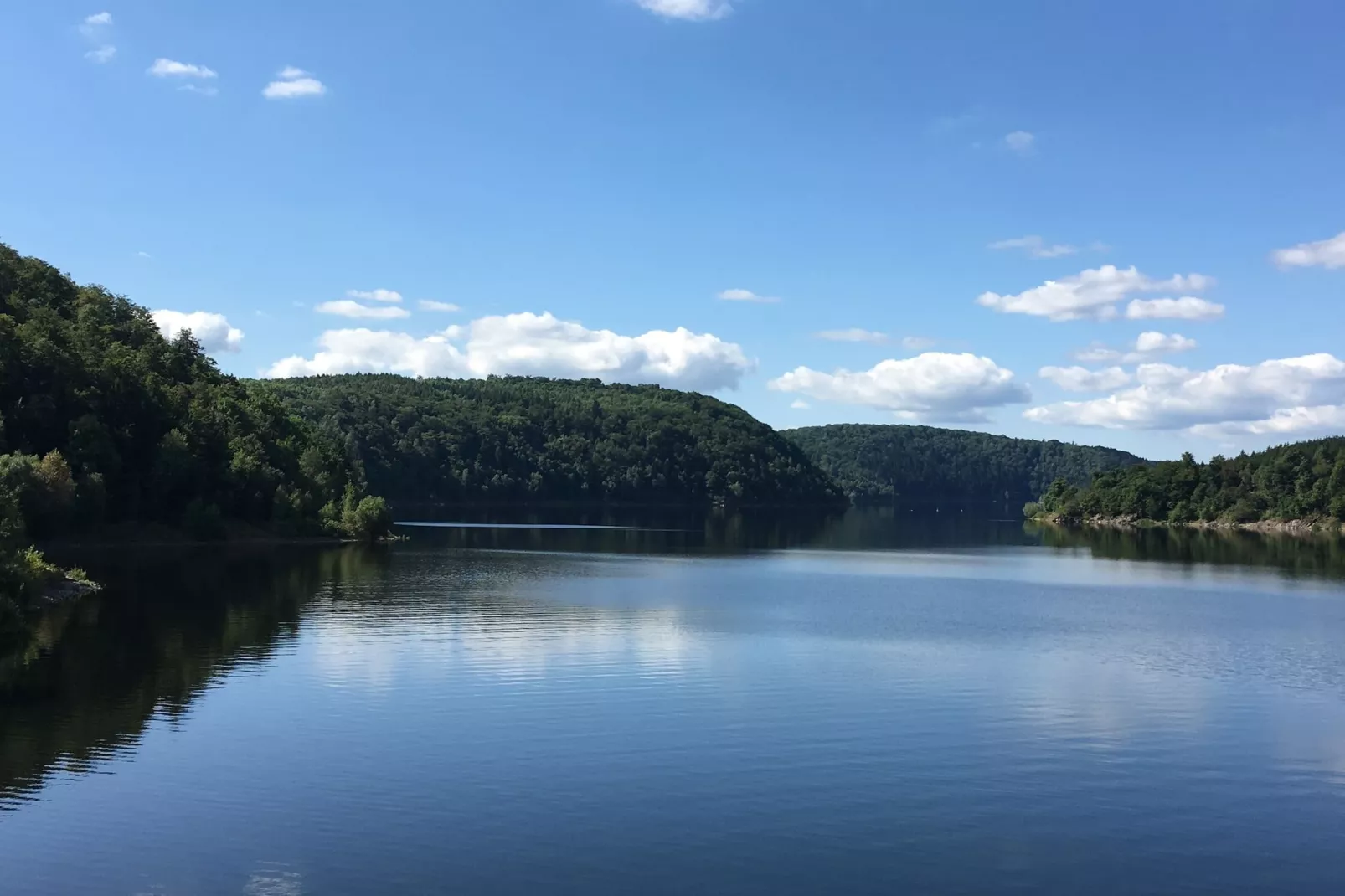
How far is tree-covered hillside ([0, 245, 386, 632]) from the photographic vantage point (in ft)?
269

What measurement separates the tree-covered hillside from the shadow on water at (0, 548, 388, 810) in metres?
10.9

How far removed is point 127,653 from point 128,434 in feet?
195

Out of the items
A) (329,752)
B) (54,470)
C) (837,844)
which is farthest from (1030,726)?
(54,470)

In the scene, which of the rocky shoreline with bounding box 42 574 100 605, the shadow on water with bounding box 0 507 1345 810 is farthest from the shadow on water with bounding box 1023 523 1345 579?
the rocky shoreline with bounding box 42 574 100 605

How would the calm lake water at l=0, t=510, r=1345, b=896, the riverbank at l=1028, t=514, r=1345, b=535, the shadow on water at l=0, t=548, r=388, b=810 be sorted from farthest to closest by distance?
the riverbank at l=1028, t=514, r=1345, b=535 < the shadow on water at l=0, t=548, r=388, b=810 < the calm lake water at l=0, t=510, r=1345, b=896

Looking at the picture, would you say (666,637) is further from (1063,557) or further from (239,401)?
(239,401)

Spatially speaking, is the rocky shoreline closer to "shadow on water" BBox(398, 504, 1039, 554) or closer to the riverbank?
"shadow on water" BBox(398, 504, 1039, 554)

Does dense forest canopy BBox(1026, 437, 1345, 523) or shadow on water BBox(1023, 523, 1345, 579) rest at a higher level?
dense forest canopy BBox(1026, 437, 1345, 523)

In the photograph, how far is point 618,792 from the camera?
23062mm

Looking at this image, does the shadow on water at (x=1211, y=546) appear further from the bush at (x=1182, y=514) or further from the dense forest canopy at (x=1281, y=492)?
the dense forest canopy at (x=1281, y=492)

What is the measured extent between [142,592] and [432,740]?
36128 millimetres

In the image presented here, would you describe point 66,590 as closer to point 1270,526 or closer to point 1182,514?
point 1270,526

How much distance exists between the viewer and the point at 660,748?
87.8 ft

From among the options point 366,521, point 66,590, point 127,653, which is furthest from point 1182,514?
point 127,653
